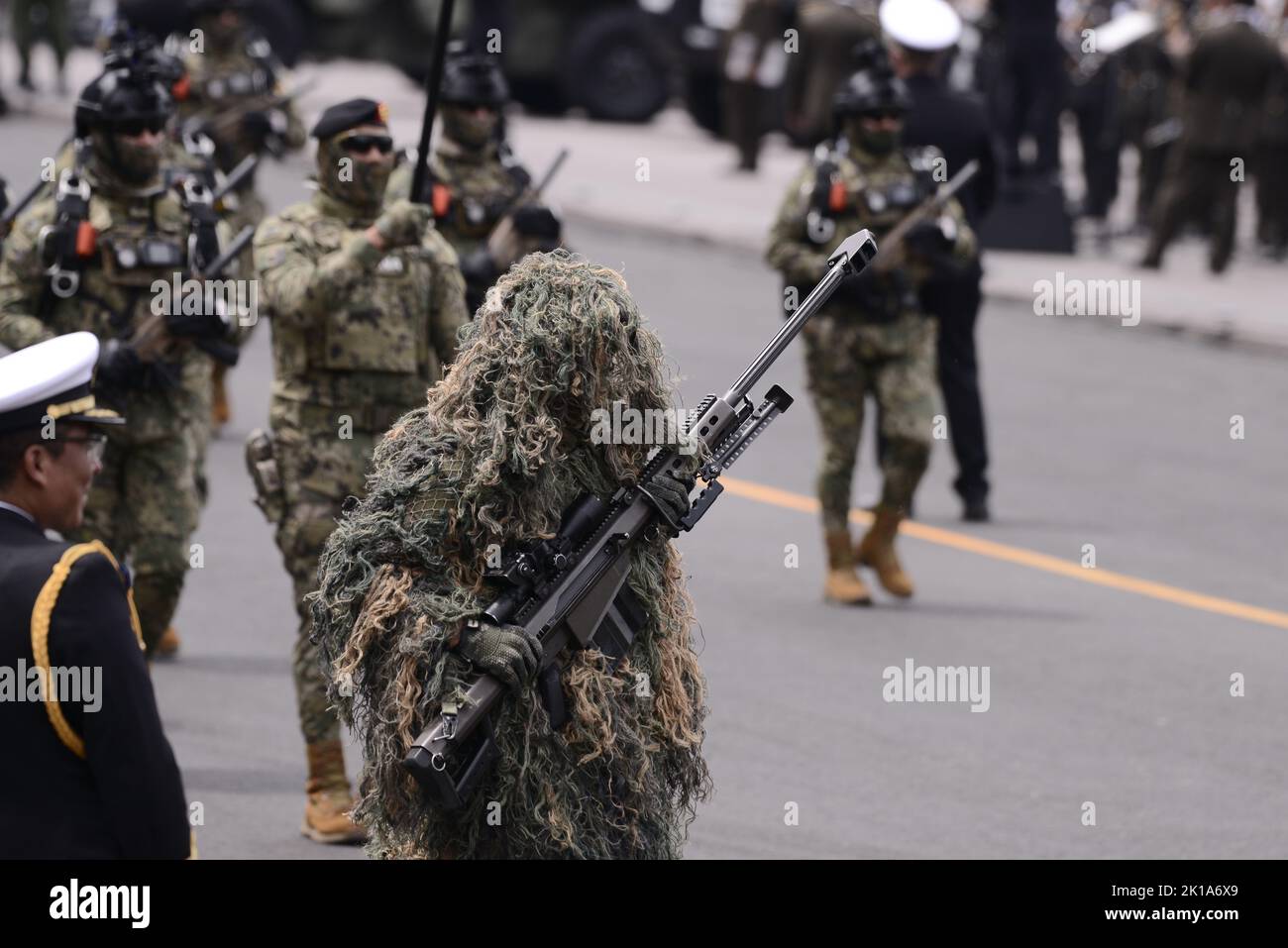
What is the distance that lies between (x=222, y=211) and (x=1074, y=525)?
4812 mm

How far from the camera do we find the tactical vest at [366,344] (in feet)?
24.9

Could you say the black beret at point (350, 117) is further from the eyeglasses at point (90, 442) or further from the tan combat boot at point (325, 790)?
the eyeglasses at point (90, 442)

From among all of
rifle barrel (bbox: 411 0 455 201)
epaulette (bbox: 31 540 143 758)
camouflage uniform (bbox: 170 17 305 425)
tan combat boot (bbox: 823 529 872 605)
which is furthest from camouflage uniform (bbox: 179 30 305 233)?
epaulette (bbox: 31 540 143 758)

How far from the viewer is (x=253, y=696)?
898 centimetres

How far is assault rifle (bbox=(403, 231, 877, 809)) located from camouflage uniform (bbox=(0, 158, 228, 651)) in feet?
11.3

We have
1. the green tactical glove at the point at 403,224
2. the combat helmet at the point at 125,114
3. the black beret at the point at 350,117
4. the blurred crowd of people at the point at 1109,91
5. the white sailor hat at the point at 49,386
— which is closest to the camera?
the white sailor hat at the point at 49,386

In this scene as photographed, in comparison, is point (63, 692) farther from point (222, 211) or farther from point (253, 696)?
point (222, 211)

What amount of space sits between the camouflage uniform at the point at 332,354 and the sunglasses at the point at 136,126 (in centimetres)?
87

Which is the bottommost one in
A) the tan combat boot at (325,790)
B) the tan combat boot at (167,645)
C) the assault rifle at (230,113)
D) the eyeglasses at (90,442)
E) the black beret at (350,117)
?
the tan combat boot at (325,790)

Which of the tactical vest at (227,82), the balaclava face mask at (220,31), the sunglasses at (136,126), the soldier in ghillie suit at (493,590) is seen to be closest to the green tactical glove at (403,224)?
the sunglasses at (136,126)

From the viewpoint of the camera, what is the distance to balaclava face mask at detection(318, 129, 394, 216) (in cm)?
771

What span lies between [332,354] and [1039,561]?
15.8 ft

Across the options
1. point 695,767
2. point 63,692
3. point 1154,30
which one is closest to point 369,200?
point 695,767
